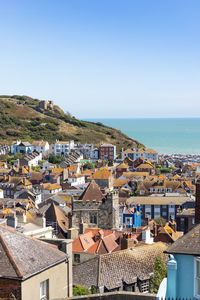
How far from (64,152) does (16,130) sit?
85.9ft

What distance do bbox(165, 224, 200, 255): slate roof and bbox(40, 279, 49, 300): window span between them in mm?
3830

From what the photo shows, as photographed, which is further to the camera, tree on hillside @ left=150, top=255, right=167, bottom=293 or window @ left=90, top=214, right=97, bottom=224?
window @ left=90, top=214, right=97, bottom=224

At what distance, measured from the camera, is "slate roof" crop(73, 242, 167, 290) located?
66.8ft

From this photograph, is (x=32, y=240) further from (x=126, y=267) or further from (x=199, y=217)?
(x=126, y=267)

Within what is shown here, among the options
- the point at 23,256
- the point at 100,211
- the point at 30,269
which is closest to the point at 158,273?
the point at 23,256

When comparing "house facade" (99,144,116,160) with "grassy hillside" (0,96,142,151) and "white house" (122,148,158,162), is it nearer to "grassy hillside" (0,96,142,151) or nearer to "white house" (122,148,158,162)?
"white house" (122,148,158,162)

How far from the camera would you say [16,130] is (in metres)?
139

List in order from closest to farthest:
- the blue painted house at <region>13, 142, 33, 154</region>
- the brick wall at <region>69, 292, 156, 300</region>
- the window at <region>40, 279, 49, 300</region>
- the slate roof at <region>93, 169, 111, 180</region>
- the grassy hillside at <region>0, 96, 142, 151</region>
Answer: the brick wall at <region>69, 292, 156, 300</region>
the window at <region>40, 279, 49, 300</region>
the slate roof at <region>93, 169, 111, 180</region>
the blue painted house at <region>13, 142, 33, 154</region>
the grassy hillside at <region>0, 96, 142, 151</region>

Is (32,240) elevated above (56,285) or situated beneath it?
elevated above

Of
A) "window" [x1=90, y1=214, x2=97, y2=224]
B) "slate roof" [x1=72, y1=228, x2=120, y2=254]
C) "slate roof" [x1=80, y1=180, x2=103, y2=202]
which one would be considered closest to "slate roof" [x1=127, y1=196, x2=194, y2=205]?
"slate roof" [x1=80, y1=180, x2=103, y2=202]

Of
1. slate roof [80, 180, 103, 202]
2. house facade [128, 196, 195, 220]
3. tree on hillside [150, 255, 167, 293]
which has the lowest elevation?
house facade [128, 196, 195, 220]

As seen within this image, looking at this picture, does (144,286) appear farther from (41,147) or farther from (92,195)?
(41,147)

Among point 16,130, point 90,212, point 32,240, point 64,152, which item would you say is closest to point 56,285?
point 32,240

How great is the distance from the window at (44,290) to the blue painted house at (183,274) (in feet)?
12.1
